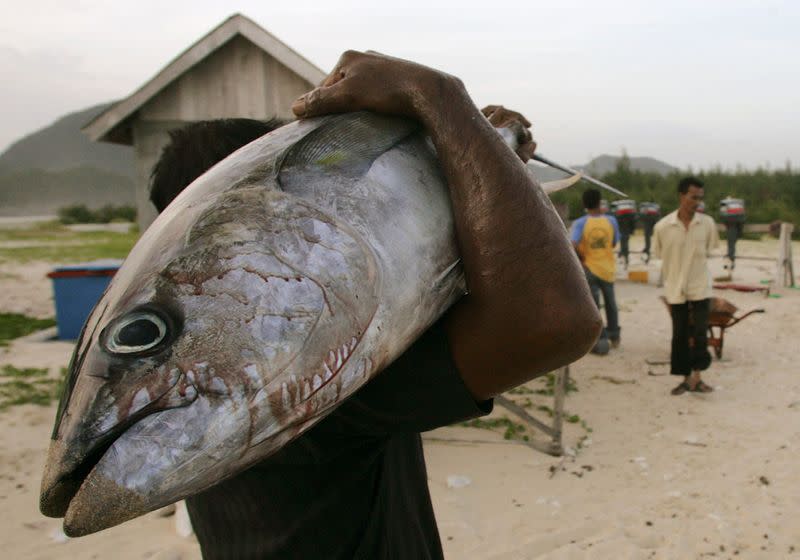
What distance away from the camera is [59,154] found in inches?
5340

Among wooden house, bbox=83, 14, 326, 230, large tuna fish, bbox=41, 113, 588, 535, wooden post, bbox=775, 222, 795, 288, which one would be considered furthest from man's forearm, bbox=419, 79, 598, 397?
wooden post, bbox=775, 222, 795, 288

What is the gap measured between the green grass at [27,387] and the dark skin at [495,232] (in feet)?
17.8

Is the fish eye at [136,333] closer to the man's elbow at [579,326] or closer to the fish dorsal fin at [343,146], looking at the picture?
the fish dorsal fin at [343,146]

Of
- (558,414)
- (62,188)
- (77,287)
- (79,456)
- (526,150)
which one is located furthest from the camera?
(62,188)

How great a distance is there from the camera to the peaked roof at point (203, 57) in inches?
262

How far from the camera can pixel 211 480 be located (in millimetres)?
756

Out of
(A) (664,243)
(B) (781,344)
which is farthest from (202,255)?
(B) (781,344)

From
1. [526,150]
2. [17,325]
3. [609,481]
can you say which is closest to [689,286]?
[609,481]

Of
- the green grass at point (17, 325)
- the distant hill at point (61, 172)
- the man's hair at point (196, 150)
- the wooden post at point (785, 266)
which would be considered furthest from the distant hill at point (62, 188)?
the man's hair at point (196, 150)

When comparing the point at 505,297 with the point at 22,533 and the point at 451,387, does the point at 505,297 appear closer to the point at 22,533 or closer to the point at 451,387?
the point at 451,387

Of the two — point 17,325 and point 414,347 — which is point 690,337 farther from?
point 17,325

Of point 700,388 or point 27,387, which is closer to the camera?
point 27,387

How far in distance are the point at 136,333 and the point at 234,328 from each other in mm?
111

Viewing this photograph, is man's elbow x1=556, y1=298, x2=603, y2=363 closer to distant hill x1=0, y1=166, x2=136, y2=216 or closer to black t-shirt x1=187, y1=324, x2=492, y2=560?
black t-shirt x1=187, y1=324, x2=492, y2=560
